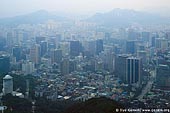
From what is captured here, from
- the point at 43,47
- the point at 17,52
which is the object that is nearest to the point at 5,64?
the point at 17,52

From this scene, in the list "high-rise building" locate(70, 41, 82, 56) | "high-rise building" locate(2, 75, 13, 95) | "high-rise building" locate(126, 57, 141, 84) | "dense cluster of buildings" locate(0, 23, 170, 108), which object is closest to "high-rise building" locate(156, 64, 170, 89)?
"dense cluster of buildings" locate(0, 23, 170, 108)

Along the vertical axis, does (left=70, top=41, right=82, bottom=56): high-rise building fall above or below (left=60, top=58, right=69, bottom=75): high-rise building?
above

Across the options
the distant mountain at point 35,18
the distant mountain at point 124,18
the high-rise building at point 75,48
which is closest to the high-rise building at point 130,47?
the distant mountain at point 124,18

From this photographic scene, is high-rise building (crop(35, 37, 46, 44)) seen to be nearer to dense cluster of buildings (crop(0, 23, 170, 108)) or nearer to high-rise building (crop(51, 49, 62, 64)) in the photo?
dense cluster of buildings (crop(0, 23, 170, 108))

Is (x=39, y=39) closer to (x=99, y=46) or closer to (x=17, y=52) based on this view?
(x=17, y=52)

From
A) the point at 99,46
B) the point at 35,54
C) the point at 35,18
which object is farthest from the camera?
the point at 35,18

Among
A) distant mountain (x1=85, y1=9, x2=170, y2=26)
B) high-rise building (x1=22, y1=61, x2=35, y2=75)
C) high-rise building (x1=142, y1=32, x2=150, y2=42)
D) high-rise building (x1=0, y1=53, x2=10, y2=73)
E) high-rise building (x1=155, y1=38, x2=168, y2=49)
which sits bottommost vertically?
high-rise building (x1=22, y1=61, x2=35, y2=75)

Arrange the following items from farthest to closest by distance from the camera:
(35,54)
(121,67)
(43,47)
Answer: (43,47) < (35,54) < (121,67)
